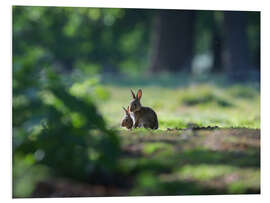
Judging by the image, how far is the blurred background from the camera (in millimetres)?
5387

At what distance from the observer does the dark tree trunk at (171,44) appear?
14844 mm

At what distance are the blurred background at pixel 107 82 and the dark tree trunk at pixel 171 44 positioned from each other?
0.03 metres

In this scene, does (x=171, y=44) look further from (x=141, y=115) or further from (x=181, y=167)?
(x=181, y=167)

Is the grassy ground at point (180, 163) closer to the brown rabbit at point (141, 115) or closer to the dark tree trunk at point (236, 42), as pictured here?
the brown rabbit at point (141, 115)

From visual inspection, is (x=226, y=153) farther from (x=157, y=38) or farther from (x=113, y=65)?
(x=113, y=65)

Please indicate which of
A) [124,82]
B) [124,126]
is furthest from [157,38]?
[124,126]

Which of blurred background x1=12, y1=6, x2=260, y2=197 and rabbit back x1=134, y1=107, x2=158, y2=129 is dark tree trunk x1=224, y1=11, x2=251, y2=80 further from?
rabbit back x1=134, y1=107, x2=158, y2=129

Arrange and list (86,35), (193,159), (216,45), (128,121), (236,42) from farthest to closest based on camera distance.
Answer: (86,35)
(216,45)
(236,42)
(128,121)
(193,159)

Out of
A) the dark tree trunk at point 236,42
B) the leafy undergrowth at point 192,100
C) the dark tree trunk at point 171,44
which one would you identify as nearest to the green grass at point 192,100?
the leafy undergrowth at point 192,100

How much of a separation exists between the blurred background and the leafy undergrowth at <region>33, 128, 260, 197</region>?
0.31 ft

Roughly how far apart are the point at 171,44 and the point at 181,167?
372 inches

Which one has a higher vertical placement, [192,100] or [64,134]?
[192,100]

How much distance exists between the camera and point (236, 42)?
13.9 metres

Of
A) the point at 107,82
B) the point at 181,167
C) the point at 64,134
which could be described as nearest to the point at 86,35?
the point at 107,82
